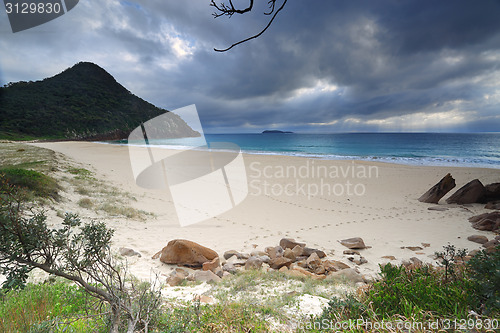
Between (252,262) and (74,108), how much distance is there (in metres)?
101

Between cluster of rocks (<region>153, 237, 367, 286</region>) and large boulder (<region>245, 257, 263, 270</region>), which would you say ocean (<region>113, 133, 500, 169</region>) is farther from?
large boulder (<region>245, 257, 263, 270</region>)

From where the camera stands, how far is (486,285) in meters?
2.46

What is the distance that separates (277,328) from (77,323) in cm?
224

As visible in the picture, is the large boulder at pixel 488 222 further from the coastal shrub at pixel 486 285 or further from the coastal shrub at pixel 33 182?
the coastal shrub at pixel 33 182

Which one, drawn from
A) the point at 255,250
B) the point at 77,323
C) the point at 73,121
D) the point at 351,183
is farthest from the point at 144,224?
the point at 73,121

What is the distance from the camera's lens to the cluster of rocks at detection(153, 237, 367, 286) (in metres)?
4.87

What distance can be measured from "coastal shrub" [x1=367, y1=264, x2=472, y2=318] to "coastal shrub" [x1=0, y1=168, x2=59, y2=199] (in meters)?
9.66

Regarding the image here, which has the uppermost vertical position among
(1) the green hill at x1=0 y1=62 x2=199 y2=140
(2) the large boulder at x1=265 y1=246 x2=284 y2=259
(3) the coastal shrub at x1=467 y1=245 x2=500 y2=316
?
(1) the green hill at x1=0 y1=62 x2=199 y2=140

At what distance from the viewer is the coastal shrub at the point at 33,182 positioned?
793 cm

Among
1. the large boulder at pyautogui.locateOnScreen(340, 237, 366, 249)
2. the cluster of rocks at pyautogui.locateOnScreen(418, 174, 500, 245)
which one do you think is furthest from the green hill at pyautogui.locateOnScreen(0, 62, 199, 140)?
the cluster of rocks at pyautogui.locateOnScreen(418, 174, 500, 245)

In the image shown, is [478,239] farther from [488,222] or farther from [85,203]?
[85,203]

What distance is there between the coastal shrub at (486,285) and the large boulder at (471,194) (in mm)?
10700

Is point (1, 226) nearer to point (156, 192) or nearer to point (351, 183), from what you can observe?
point (156, 192)

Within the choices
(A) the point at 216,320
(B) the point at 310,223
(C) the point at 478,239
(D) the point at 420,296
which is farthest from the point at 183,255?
(C) the point at 478,239
